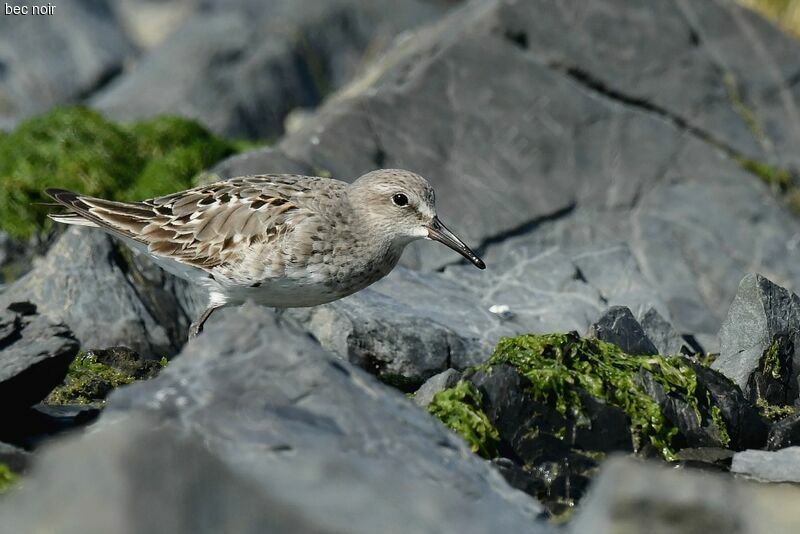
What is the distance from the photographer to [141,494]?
496cm

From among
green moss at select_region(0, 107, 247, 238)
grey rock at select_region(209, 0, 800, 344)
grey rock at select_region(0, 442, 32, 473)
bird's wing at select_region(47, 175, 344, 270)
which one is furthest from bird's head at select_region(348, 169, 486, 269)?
green moss at select_region(0, 107, 247, 238)

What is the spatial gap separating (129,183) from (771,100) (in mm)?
8765

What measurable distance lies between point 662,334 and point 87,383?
5.01 metres

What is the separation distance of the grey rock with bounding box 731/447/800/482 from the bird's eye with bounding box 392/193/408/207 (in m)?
3.42

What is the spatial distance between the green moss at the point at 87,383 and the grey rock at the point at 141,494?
3975mm

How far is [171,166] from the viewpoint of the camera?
15.0m

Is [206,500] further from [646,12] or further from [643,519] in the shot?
[646,12]

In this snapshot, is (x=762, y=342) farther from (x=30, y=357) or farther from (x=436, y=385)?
(x=30, y=357)

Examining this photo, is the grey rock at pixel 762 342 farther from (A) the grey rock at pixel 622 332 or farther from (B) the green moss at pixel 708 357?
(A) the grey rock at pixel 622 332

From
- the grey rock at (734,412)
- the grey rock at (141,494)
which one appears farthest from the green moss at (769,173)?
the grey rock at (141,494)

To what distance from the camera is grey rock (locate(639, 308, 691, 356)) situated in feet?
34.2

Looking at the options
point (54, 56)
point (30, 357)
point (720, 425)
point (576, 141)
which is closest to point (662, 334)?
point (720, 425)

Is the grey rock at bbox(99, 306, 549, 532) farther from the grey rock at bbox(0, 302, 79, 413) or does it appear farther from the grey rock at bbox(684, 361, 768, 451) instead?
the grey rock at bbox(684, 361, 768, 451)

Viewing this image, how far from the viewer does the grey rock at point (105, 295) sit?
10641 mm
